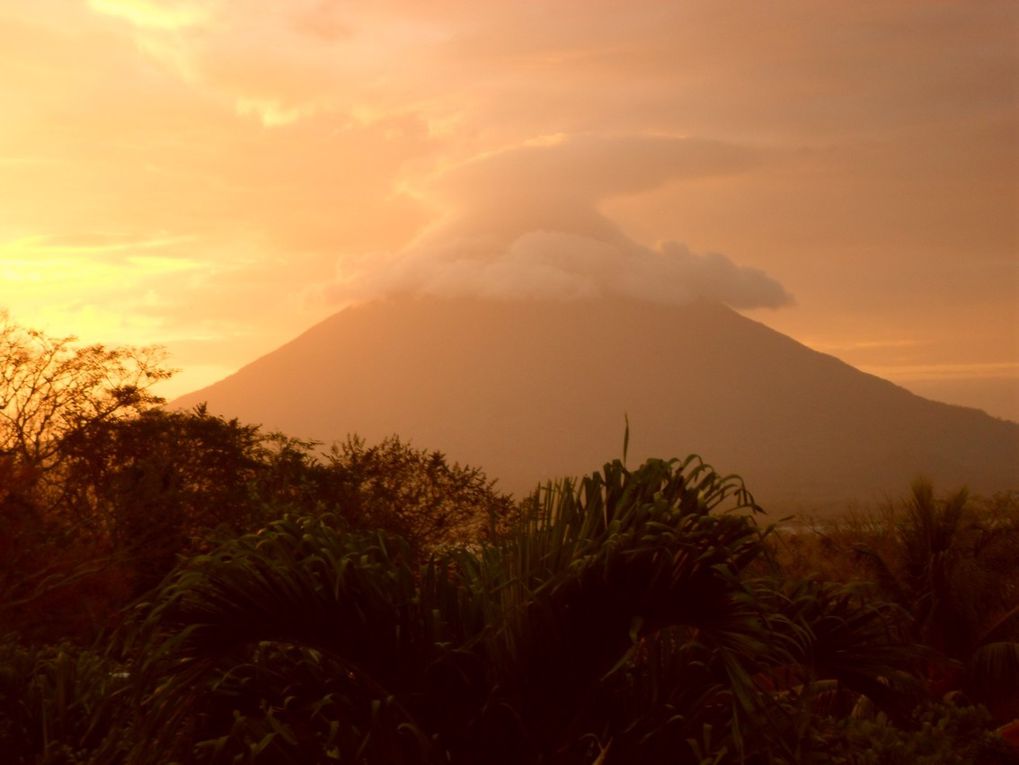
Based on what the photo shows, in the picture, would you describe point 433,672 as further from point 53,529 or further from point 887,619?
point 53,529

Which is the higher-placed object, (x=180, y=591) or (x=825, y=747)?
(x=180, y=591)

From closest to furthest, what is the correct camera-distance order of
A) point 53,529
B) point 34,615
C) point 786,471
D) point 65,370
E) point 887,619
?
1. point 887,619
2. point 34,615
3. point 53,529
4. point 65,370
5. point 786,471

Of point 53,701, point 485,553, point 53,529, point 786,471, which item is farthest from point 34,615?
point 786,471

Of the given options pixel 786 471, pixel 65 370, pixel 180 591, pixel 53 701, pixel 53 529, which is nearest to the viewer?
pixel 180 591

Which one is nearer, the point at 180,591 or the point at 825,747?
the point at 180,591

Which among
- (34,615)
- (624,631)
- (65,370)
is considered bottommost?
(34,615)

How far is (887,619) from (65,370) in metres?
24.7

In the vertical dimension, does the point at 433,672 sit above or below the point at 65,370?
below

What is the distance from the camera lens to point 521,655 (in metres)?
4.54

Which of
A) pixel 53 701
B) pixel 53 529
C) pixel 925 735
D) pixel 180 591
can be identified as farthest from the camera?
pixel 53 529

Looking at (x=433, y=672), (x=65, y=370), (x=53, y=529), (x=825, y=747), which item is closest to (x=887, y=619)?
(x=825, y=747)

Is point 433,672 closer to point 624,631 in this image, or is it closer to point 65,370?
point 624,631

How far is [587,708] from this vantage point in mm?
4594

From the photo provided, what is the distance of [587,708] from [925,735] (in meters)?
2.25
